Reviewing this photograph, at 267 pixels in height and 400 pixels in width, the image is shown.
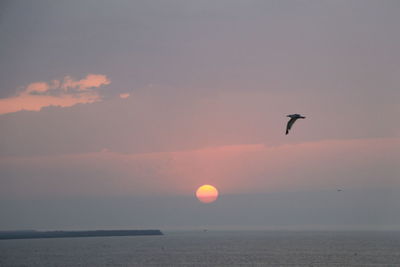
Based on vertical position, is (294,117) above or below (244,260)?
below

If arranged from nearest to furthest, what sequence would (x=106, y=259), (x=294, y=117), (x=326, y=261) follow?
(x=294, y=117) → (x=326, y=261) → (x=106, y=259)

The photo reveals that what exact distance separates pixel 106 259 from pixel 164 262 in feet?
77.4

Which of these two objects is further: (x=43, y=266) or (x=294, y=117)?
(x=43, y=266)

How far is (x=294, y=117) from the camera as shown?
156ft

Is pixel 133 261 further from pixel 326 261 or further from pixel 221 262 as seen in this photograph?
pixel 326 261

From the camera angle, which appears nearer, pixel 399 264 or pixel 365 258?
pixel 399 264

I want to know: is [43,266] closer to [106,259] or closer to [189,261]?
[106,259]

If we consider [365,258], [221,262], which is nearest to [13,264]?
[221,262]

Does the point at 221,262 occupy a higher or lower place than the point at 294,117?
higher

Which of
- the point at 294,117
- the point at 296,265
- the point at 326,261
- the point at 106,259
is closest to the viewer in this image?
the point at 294,117

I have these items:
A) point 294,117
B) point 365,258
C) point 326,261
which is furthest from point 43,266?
point 294,117

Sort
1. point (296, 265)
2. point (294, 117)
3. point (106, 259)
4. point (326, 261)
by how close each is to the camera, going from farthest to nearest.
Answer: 1. point (106, 259)
2. point (326, 261)
3. point (296, 265)
4. point (294, 117)

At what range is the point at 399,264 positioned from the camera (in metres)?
172

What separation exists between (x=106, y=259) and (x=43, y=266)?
26.4m
